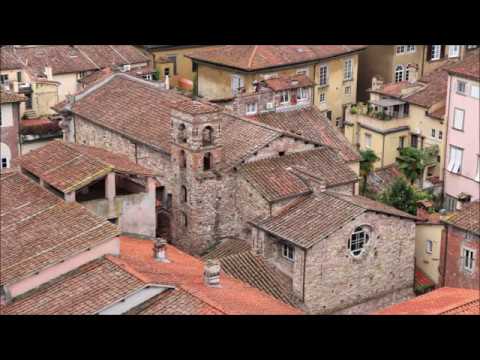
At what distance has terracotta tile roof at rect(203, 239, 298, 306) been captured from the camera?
29922 mm

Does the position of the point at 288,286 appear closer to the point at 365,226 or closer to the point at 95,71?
the point at 365,226

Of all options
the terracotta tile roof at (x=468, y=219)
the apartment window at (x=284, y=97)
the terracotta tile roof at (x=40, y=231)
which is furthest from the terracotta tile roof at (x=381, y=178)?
the terracotta tile roof at (x=40, y=231)

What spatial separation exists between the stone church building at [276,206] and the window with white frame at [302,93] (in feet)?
31.8

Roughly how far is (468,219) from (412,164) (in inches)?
409

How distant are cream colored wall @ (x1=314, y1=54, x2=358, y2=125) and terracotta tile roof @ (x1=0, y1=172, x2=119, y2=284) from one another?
28.1 meters

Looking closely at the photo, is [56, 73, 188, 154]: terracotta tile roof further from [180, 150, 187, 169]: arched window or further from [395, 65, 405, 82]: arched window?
[395, 65, 405, 82]: arched window

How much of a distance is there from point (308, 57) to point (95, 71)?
13668 millimetres

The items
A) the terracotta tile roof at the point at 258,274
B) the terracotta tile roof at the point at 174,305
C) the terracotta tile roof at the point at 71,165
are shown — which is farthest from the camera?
the terracotta tile roof at the point at 258,274

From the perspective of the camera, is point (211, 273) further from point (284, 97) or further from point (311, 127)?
point (284, 97)

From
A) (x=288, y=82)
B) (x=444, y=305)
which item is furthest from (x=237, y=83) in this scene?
(x=444, y=305)

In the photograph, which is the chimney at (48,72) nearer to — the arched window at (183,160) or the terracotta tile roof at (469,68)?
the arched window at (183,160)

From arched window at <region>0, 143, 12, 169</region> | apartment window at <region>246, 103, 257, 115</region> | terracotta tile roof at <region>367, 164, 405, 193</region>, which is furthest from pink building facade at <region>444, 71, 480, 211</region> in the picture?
arched window at <region>0, 143, 12, 169</region>

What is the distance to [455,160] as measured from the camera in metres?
42.8

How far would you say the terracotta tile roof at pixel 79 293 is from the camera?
70.5 ft
